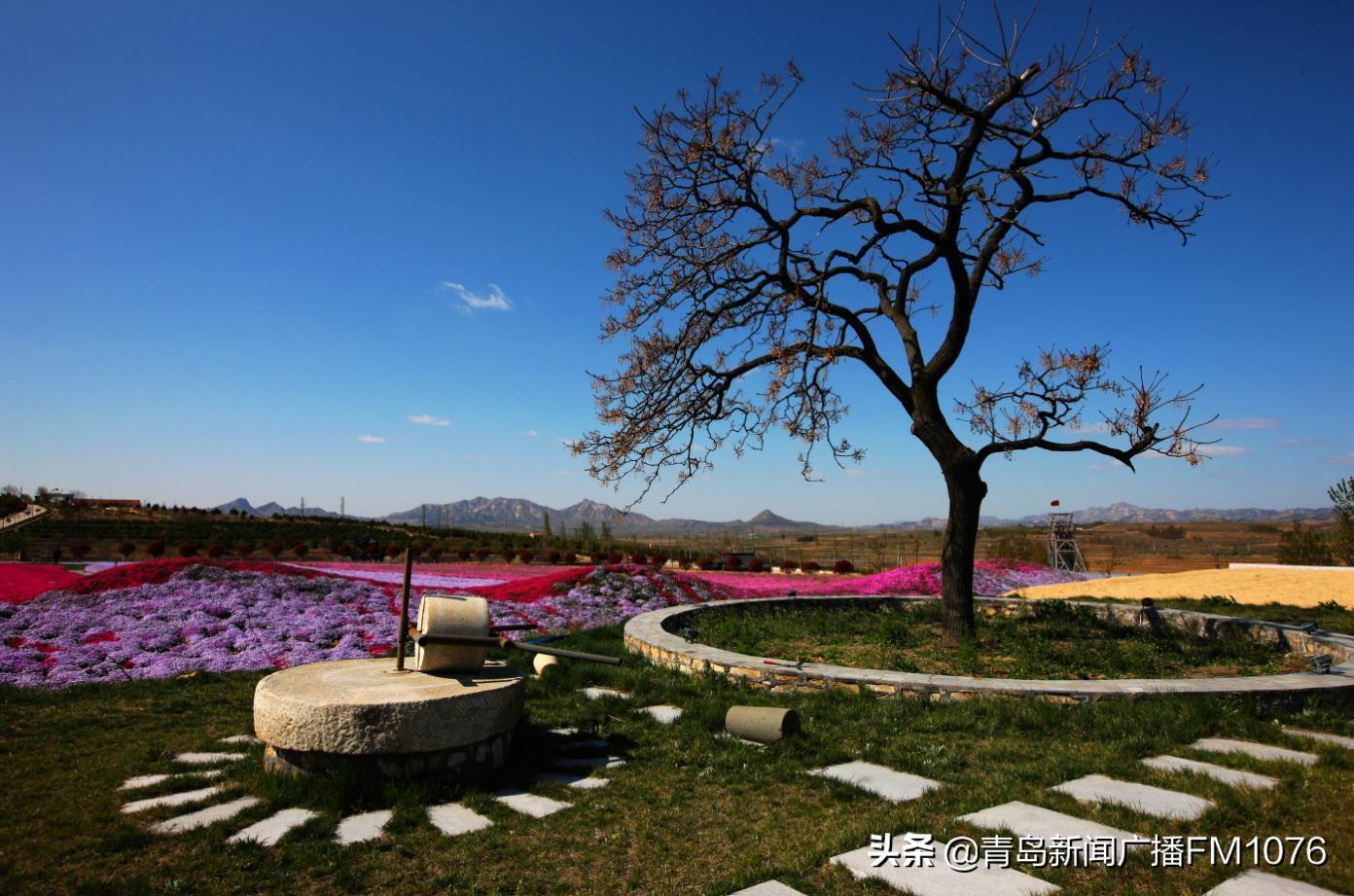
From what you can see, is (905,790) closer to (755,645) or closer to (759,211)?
(755,645)

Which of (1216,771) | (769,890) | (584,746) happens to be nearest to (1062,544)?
(1216,771)

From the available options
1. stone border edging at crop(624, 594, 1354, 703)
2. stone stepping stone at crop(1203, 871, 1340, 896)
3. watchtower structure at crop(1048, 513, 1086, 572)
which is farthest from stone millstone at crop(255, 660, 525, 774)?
watchtower structure at crop(1048, 513, 1086, 572)

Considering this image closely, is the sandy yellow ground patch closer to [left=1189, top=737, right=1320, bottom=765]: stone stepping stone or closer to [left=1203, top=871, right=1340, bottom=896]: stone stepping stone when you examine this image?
[left=1189, top=737, right=1320, bottom=765]: stone stepping stone

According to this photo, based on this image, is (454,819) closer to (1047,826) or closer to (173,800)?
(173,800)

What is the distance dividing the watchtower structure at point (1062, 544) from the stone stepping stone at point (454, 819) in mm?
23705

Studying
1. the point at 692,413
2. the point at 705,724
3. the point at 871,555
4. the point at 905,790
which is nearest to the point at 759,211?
the point at 692,413

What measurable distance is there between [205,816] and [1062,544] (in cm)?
2607

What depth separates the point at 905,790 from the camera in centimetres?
430

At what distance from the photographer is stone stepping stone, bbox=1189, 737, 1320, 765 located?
14.8 ft

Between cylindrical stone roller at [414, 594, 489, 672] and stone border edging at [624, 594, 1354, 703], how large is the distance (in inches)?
111

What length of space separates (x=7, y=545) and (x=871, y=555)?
108ft

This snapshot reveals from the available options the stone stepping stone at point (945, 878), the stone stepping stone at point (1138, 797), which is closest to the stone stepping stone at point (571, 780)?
the stone stepping stone at point (945, 878)

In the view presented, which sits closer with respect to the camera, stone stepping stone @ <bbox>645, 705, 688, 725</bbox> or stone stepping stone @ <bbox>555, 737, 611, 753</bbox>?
stone stepping stone @ <bbox>555, 737, 611, 753</bbox>

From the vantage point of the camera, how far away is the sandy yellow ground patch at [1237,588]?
44.3ft
